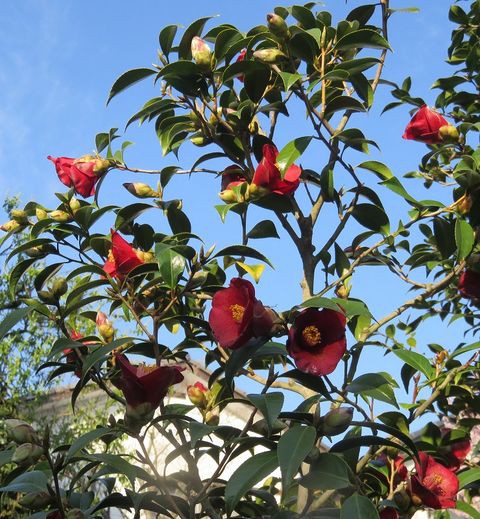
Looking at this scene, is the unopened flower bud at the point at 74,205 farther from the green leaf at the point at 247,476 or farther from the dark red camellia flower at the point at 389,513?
the dark red camellia flower at the point at 389,513

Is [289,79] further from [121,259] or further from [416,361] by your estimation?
[416,361]

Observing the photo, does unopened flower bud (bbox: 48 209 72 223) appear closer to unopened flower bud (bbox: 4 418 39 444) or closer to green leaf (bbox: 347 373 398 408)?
unopened flower bud (bbox: 4 418 39 444)

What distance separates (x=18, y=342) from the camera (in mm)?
5961

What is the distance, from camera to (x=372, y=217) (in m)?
1.63

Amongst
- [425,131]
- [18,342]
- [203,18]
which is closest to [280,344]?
[203,18]

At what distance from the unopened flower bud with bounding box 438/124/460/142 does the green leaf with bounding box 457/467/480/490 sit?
33.3 inches

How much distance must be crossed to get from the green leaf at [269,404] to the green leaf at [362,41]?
768 mm

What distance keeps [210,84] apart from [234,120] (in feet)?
0.32

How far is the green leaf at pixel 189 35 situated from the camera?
1.59m

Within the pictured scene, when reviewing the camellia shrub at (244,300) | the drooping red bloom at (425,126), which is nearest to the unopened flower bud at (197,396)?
the camellia shrub at (244,300)

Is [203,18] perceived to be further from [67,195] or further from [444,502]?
[444,502]

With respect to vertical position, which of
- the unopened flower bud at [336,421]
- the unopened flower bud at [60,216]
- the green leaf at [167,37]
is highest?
the green leaf at [167,37]

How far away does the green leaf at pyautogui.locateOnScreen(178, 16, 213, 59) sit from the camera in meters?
1.59


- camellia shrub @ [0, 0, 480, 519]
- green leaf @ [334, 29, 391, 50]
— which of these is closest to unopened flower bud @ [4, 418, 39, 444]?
camellia shrub @ [0, 0, 480, 519]
